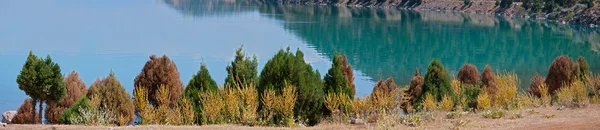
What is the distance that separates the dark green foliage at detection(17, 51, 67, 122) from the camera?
1584 centimetres

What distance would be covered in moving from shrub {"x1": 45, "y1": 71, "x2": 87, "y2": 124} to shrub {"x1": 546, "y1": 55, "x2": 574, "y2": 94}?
14112 mm

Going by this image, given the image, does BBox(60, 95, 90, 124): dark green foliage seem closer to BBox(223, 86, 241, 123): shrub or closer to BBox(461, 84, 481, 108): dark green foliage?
BBox(223, 86, 241, 123): shrub

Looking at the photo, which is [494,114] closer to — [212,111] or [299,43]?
[212,111]

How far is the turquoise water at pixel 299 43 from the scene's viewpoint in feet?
135

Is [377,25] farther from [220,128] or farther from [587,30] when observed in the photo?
[220,128]

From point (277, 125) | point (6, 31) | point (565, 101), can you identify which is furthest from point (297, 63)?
point (6, 31)

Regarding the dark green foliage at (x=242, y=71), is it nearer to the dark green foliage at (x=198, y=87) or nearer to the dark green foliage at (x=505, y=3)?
the dark green foliage at (x=198, y=87)

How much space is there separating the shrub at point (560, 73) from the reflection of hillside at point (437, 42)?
40.9 ft

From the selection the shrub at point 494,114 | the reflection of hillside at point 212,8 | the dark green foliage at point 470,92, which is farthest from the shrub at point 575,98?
the reflection of hillside at point 212,8

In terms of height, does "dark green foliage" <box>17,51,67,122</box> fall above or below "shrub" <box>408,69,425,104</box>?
above

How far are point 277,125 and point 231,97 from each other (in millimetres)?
945

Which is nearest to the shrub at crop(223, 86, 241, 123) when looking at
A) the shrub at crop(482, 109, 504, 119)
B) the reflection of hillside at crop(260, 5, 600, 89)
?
the shrub at crop(482, 109, 504, 119)

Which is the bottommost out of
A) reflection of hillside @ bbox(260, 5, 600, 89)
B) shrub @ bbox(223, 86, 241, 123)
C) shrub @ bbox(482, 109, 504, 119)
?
reflection of hillside @ bbox(260, 5, 600, 89)

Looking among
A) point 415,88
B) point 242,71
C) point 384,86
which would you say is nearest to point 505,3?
point 415,88
